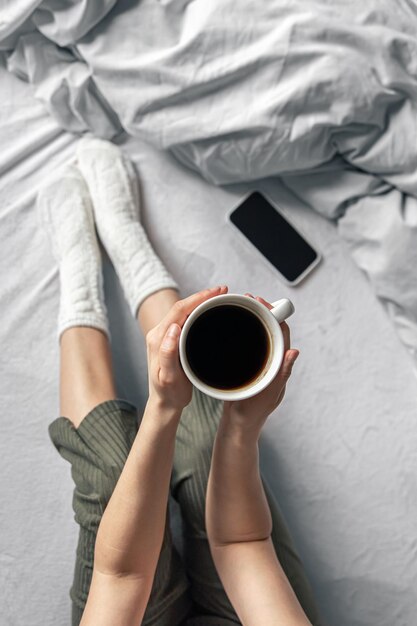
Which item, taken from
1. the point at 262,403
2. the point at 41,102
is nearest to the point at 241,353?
the point at 262,403

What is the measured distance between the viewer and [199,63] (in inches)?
38.4

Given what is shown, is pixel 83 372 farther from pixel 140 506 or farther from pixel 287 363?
pixel 287 363

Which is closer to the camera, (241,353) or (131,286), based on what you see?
(241,353)

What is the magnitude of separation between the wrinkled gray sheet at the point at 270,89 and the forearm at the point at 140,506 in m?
0.51

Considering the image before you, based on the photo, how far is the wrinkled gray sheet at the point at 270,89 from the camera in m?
0.95

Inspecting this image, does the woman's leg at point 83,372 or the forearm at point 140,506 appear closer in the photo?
the forearm at point 140,506

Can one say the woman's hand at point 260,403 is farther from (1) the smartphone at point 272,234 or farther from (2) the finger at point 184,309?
(1) the smartphone at point 272,234

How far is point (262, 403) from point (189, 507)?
284 millimetres

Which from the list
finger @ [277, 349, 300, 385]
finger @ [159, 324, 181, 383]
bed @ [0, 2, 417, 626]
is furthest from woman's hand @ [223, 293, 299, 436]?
bed @ [0, 2, 417, 626]

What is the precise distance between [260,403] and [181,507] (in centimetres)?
30

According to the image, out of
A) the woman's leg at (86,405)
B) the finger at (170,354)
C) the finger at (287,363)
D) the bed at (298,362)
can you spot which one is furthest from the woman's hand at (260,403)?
the bed at (298,362)

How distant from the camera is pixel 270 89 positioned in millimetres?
974

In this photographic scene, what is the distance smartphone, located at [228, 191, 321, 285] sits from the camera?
1.08 meters

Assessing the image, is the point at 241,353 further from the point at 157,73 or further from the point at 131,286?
the point at 157,73
